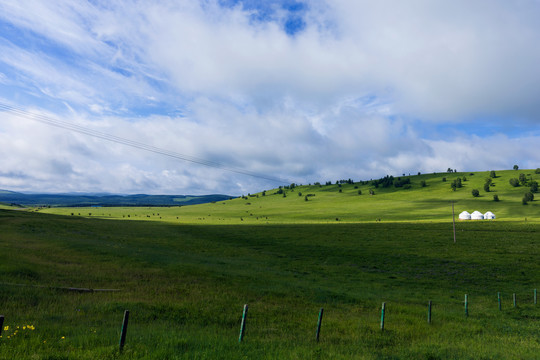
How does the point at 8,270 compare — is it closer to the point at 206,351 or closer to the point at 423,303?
the point at 206,351

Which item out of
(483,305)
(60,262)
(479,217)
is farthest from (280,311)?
(479,217)

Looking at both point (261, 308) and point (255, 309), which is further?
point (261, 308)

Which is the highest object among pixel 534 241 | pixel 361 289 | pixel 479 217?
pixel 479 217

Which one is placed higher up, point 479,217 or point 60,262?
point 479,217

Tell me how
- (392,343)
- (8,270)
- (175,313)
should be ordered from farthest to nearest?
(8,270)
(175,313)
(392,343)

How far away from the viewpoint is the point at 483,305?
27812 millimetres

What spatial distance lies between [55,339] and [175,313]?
7.08m

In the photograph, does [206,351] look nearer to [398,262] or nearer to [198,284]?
[198,284]

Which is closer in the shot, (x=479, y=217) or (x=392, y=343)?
(x=392, y=343)

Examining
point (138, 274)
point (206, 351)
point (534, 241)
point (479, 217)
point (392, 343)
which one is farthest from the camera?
point (479, 217)

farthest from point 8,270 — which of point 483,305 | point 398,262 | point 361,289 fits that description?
point 398,262

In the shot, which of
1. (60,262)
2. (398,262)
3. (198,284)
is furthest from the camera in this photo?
(398,262)

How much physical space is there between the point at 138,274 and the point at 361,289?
2283 cm

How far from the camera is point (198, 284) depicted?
26531 millimetres
